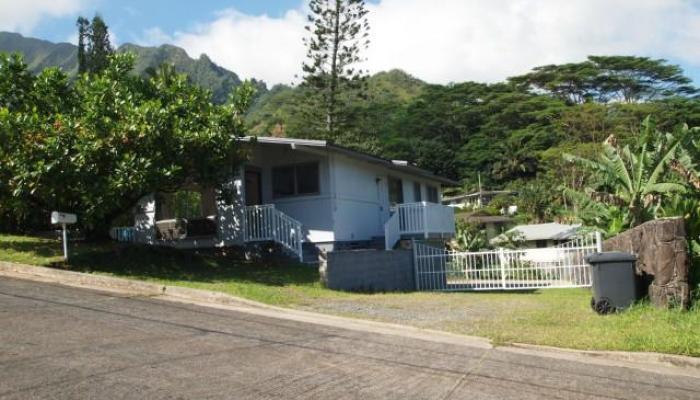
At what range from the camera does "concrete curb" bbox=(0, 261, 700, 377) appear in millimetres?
8133

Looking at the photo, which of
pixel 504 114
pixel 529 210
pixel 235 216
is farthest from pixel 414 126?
pixel 235 216

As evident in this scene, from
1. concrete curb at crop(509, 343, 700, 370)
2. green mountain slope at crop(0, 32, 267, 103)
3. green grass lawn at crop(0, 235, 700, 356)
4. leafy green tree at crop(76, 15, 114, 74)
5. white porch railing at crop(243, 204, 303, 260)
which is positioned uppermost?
green mountain slope at crop(0, 32, 267, 103)

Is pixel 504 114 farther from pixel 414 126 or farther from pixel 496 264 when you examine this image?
pixel 496 264

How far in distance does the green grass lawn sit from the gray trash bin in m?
0.26

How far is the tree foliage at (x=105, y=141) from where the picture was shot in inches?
544

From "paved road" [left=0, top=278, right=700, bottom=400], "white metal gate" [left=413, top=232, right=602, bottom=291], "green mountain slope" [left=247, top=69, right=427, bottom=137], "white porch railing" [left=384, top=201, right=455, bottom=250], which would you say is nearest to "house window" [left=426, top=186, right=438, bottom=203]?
"white porch railing" [left=384, top=201, right=455, bottom=250]

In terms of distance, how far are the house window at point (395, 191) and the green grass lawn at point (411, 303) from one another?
8164 mm

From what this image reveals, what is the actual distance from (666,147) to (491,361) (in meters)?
10.6

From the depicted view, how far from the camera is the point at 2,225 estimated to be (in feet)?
70.1

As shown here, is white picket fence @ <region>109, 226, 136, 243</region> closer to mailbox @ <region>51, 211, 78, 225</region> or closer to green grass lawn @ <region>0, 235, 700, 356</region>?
green grass lawn @ <region>0, 235, 700, 356</region>

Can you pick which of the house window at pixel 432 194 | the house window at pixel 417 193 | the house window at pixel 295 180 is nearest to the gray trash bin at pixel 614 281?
the house window at pixel 295 180

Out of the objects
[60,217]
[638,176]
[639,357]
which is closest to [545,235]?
[638,176]

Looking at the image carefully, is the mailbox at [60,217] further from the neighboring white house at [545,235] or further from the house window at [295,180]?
the neighboring white house at [545,235]

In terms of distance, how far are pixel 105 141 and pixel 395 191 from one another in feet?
45.9
